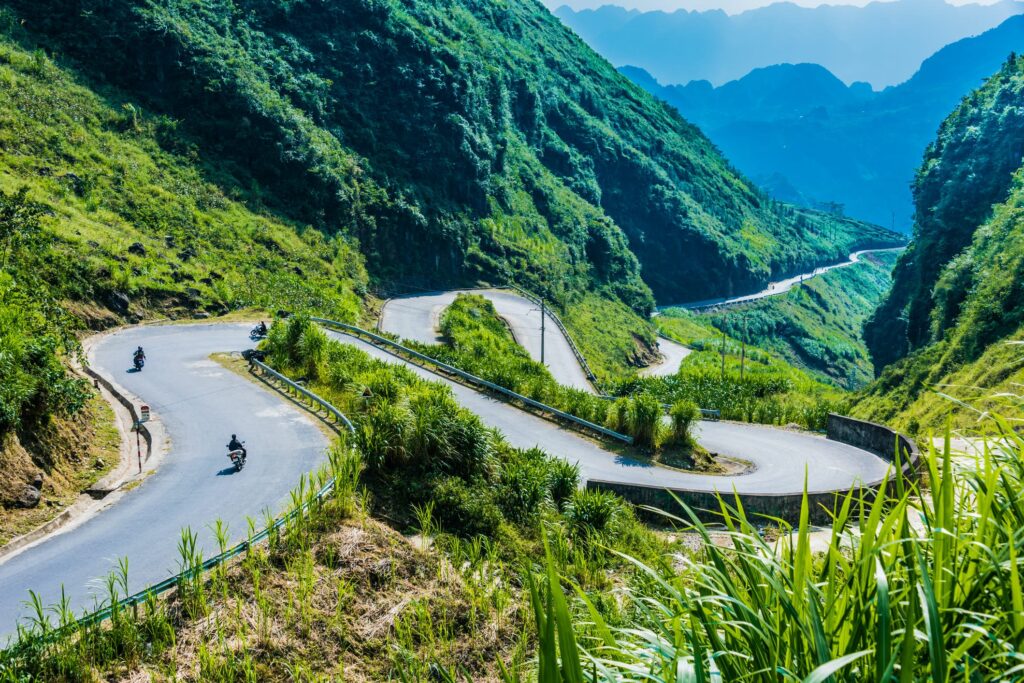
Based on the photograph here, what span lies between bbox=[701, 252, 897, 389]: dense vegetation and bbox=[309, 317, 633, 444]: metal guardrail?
79886 millimetres

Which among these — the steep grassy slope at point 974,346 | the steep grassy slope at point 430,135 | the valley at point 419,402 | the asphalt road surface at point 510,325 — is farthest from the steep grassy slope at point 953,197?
the steep grassy slope at point 430,135

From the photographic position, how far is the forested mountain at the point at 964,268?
33.9m

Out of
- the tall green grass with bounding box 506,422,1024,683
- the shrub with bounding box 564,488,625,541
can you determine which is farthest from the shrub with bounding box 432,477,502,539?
the tall green grass with bounding box 506,422,1024,683

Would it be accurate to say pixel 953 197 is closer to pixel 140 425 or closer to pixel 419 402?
pixel 419 402

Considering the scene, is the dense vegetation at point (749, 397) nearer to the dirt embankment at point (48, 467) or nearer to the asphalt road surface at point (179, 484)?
the asphalt road surface at point (179, 484)

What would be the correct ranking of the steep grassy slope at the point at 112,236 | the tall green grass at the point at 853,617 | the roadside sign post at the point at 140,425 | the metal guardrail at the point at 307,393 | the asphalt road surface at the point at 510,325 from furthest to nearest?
the asphalt road surface at the point at 510,325, the steep grassy slope at the point at 112,236, the metal guardrail at the point at 307,393, the roadside sign post at the point at 140,425, the tall green grass at the point at 853,617

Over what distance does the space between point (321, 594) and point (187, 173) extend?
156 ft

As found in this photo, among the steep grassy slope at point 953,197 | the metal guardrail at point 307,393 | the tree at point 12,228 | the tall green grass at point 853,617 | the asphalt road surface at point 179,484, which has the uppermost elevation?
the steep grassy slope at point 953,197

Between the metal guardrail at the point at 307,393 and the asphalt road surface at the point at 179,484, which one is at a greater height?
the metal guardrail at the point at 307,393

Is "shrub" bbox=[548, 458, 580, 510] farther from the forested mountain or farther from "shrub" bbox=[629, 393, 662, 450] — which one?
the forested mountain

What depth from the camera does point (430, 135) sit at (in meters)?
74.9

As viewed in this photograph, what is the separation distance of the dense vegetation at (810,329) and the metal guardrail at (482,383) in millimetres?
79886

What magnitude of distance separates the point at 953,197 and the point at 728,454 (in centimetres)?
5614

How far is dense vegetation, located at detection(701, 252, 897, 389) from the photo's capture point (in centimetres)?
10550
